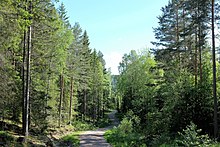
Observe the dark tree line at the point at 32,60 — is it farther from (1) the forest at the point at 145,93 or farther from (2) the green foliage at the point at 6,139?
(2) the green foliage at the point at 6,139

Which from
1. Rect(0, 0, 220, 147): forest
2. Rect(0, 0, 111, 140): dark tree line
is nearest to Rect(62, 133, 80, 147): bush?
Rect(0, 0, 220, 147): forest

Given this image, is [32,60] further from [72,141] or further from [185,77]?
[185,77]

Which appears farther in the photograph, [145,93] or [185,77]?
[145,93]

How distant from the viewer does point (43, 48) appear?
69.8 ft

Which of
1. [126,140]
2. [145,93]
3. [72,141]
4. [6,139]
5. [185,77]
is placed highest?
[185,77]

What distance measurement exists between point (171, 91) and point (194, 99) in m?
1.91

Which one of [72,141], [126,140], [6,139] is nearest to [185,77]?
[126,140]

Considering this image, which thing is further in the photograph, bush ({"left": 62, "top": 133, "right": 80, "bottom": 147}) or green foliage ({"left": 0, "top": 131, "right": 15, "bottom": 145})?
bush ({"left": 62, "top": 133, "right": 80, "bottom": 147})

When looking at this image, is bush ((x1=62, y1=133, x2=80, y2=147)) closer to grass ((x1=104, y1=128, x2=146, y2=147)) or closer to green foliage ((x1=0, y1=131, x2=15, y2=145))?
grass ((x1=104, y1=128, x2=146, y2=147))

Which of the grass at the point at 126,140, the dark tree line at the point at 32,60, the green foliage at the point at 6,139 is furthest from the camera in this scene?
the grass at the point at 126,140

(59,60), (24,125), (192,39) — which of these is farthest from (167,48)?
(24,125)

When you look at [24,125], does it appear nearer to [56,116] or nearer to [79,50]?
[56,116]

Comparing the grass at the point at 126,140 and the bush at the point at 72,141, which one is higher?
the grass at the point at 126,140

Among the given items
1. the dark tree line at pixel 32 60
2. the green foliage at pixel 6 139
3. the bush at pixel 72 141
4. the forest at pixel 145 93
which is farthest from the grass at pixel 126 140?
the green foliage at pixel 6 139
